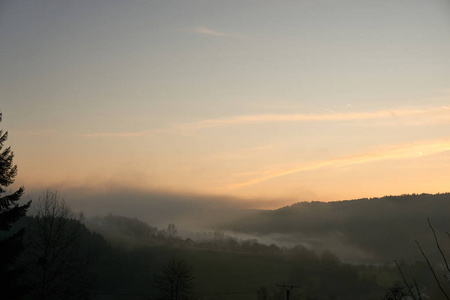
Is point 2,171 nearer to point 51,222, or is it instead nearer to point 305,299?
point 51,222

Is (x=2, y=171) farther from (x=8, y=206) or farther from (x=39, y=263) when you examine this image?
(x=39, y=263)

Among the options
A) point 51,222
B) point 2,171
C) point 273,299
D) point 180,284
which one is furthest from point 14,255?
point 273,299

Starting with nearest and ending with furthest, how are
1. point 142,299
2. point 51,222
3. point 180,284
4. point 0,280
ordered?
point 0,280 < point 51,222 < point 180,284 < point 142,299

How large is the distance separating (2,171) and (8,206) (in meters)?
2.06

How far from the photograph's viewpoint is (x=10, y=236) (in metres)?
23.3

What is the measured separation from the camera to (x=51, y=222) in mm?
29641

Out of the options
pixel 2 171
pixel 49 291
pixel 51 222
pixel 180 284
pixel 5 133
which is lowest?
pixel 180 284

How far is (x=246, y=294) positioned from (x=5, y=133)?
183 m

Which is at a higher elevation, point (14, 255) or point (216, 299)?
point (14, 255)

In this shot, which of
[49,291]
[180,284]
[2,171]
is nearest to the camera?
[2,171]

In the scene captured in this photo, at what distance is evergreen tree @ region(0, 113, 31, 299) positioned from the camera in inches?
877

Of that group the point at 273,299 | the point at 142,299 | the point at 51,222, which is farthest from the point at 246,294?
the point at 51,222

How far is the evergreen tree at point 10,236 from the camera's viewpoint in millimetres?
22275

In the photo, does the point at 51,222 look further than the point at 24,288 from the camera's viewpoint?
Yes
